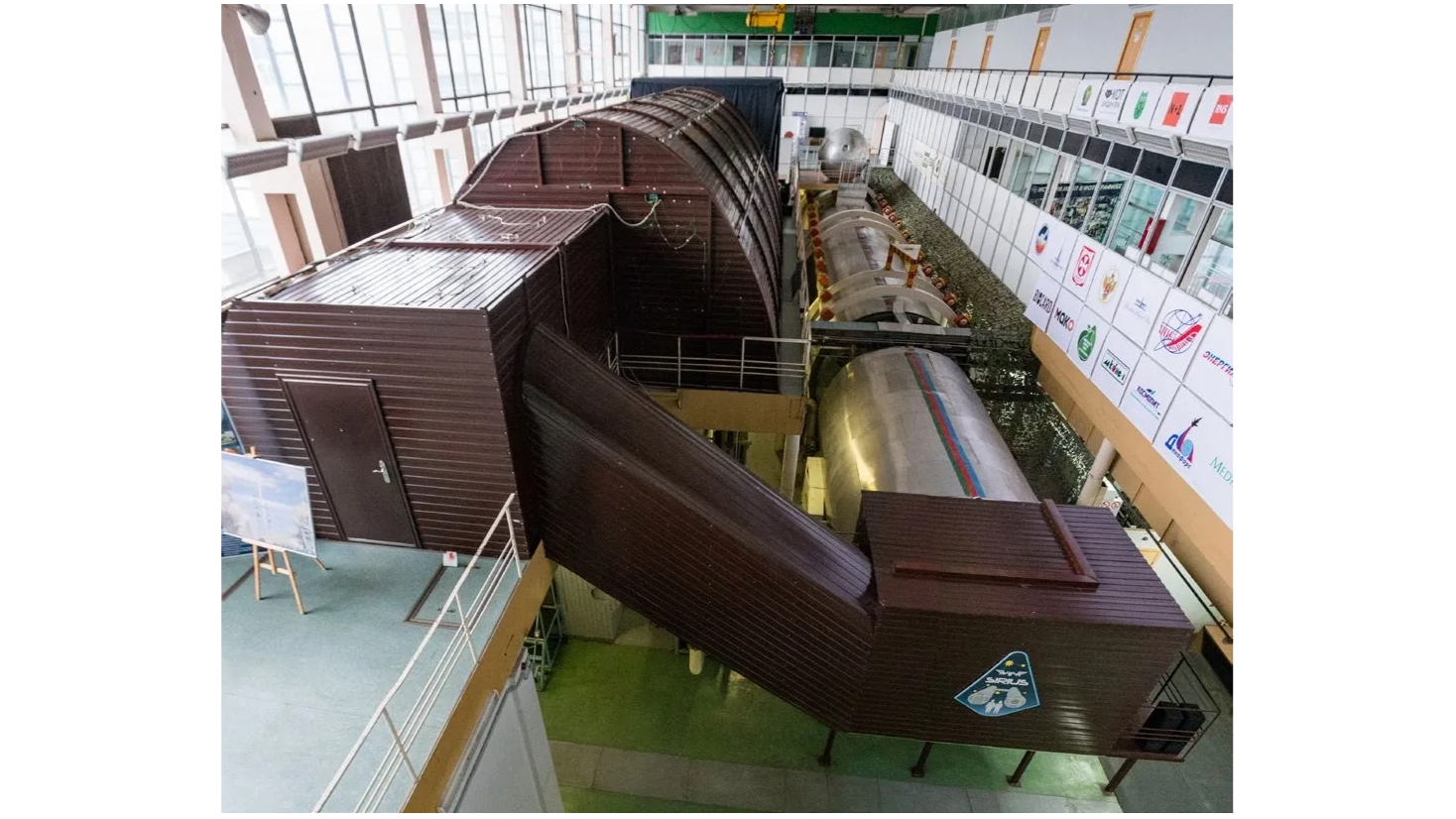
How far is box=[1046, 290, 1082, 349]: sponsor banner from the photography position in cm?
1158

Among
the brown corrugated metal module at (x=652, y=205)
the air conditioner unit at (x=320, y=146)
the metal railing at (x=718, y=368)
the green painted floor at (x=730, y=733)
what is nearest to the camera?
the air conditioner unit at (x=320, y=146)

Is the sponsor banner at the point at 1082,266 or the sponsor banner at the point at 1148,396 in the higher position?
the sponsor banner at the point at 1082,266

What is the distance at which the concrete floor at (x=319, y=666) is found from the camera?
441 cm

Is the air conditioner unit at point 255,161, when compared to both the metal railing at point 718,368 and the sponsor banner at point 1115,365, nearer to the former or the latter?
the metal railing at point 718,368

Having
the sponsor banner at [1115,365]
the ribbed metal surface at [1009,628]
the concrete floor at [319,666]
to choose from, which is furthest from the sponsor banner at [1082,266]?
the concrete floor at [319,666]

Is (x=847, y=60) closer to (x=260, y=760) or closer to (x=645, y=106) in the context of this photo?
(x=645, y=106)

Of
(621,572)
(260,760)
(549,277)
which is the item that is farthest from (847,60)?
(260,760)

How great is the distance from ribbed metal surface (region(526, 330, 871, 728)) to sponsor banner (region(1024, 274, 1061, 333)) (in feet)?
29.6

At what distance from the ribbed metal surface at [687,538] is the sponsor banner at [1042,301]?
355 inches

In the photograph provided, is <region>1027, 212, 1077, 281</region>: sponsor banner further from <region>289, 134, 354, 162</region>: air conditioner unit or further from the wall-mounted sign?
<region>289, 134, 354, 162</region>: air conditioner unit

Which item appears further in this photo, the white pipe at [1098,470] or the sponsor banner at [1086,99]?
the sponsor banner at [1086,99]

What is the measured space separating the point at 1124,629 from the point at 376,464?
7529 mm

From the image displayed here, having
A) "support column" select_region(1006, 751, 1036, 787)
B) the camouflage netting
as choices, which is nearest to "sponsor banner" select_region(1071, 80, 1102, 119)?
the camouflage netting

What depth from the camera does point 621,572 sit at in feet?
21.7
